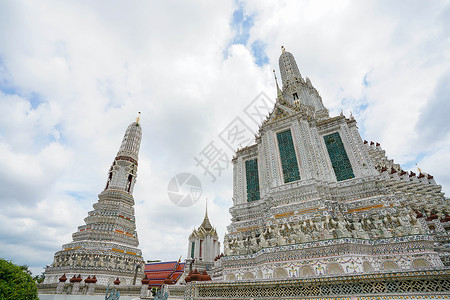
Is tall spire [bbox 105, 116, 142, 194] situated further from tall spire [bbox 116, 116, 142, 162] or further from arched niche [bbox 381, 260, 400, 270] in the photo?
arched niche [bbox 381, 260, 400, 270]

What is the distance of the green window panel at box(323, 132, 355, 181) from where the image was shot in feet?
60.3

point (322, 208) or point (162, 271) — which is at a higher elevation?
point (322, 208)

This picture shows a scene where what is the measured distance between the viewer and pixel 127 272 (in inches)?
893

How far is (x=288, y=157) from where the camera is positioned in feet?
65.8

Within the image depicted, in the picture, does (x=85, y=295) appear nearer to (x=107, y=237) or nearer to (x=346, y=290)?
(x=107, y=237)

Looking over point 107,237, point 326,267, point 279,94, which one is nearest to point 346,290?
point 326,267

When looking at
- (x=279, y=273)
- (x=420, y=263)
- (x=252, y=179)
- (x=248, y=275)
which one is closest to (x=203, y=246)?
(x=252, y=179)

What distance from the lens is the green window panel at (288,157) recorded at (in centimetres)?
1879

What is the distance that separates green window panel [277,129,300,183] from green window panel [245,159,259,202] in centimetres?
391

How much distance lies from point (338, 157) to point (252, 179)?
8424 mm

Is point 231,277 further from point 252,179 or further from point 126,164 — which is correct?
point 126,164

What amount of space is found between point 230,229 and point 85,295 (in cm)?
1129

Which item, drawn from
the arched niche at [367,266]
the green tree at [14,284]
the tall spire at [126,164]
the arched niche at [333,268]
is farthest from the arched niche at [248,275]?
the tall spire at [126,164]

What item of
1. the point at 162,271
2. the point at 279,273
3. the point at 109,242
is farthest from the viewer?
the point at 162,271
